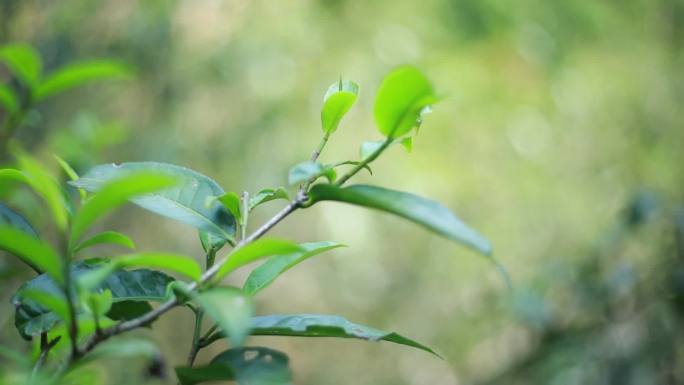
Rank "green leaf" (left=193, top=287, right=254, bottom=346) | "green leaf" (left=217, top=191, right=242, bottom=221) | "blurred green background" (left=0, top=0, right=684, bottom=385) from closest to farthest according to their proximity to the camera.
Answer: "green leaf" (left=193, top=287, right=254, bottom=346) < "green leaf" (left=217, top=191, right=242, bottom=221) < "blurred green background" (left=0, top=0, right=684, bottom=385)

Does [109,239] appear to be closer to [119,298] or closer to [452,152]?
[119,298]

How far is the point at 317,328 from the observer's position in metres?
0.37

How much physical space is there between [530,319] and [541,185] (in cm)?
92

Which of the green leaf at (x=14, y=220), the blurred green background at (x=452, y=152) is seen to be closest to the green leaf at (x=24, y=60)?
the green leaf at (x=14, y=220)

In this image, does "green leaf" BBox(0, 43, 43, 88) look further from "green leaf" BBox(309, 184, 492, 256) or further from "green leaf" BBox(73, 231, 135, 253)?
"green leaf" BBox(309, 184, 492, 256)

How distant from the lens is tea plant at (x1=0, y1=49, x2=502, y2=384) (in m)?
0.30

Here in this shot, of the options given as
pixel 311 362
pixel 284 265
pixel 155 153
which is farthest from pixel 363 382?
pixel 284 265

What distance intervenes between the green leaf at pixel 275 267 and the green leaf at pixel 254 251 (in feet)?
0.20

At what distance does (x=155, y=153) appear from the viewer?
147cm

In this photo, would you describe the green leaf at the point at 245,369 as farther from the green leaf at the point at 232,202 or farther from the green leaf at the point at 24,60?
the green leaf at the point at 24,60

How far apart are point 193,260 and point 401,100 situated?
0.45 feet

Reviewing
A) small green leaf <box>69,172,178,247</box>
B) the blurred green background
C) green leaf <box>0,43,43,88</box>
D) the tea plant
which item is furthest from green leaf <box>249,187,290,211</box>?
the blurred green background

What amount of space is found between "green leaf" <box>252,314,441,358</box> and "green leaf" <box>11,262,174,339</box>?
2.6 inches

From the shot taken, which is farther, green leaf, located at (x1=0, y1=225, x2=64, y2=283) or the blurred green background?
the blurred green background
